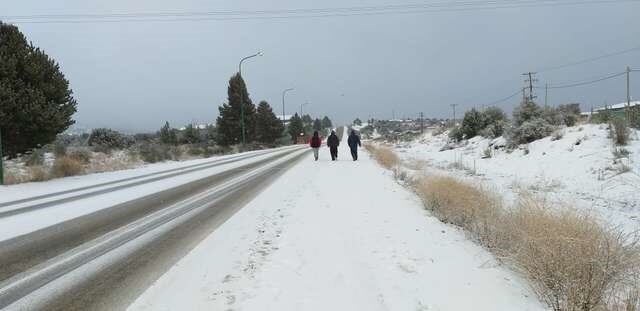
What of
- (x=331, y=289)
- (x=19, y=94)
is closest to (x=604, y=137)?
(x=331, y=289)

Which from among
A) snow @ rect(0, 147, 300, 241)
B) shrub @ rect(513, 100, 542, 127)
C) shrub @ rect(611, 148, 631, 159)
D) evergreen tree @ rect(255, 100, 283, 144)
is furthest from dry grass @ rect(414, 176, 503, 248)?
evergreen tree @ rect(255, 100, 283, 144)

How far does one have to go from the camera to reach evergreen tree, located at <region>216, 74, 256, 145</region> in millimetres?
50469

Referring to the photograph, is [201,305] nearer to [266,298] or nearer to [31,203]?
[266,298]

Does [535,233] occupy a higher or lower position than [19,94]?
lower

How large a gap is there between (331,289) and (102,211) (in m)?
6.32

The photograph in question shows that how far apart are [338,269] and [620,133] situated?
56.7 ft

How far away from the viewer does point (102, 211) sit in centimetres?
882

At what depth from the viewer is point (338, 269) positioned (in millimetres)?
4848

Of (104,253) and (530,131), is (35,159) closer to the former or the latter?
(104,253)

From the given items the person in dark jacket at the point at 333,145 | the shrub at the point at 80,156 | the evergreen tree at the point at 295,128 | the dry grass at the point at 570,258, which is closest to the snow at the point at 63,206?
the shrub at the point at 80,156

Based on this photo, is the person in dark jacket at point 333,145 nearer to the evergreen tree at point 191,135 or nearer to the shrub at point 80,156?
the shrub at point 80,156

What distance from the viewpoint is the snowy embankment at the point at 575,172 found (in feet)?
37.5

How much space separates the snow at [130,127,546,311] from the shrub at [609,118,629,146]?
44.7 feet

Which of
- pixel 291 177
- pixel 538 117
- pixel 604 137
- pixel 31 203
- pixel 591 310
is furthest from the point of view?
pixel 538 117
